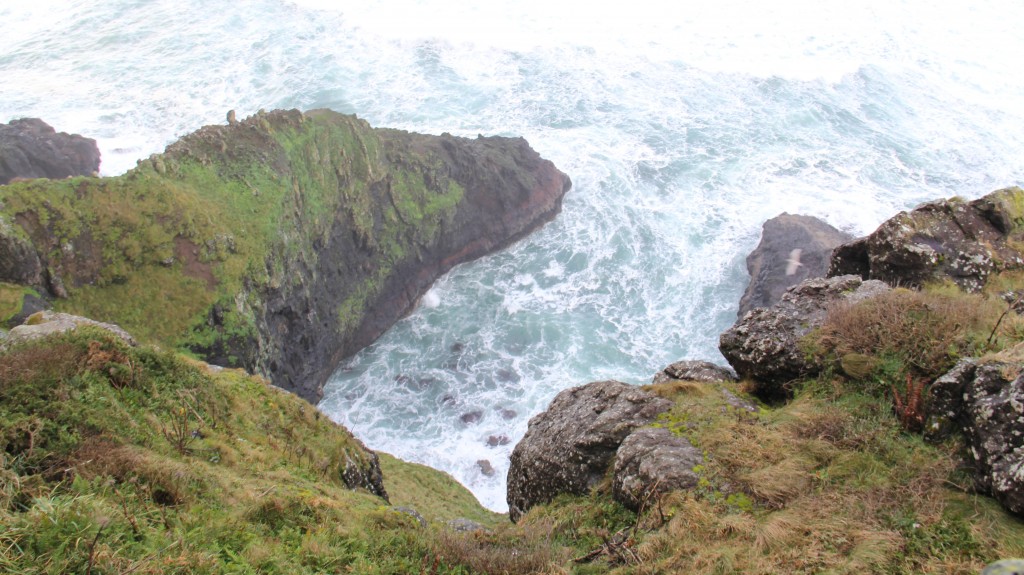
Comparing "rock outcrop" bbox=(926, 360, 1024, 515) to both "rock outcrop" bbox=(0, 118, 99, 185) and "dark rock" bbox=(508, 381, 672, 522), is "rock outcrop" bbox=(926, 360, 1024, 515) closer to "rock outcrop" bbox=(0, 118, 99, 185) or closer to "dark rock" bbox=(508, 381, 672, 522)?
"dark rock" bbox=(508, 381, 672, 522)

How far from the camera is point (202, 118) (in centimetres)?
4503

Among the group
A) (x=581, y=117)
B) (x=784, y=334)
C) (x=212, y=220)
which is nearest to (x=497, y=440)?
(x=212, y=220)

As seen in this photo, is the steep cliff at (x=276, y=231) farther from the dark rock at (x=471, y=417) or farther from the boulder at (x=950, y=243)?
the boulder at (x=950, y=243)

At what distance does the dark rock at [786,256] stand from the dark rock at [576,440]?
2085cm

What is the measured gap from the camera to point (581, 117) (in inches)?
1922

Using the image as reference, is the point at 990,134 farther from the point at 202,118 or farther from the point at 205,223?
the point at 202,118

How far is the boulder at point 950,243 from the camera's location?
43.7 feet

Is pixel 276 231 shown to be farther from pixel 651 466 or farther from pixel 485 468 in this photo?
pixel 651 466

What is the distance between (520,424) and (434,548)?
20.7m

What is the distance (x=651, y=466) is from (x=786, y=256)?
28.0m

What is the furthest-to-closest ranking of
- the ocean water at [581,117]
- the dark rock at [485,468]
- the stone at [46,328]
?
the ocean water at [581,117] → the dark rock at [485,468] → the stone at [46,328]

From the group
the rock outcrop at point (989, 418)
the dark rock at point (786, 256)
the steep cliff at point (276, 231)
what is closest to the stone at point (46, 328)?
the steep cliff at point (276, 231)

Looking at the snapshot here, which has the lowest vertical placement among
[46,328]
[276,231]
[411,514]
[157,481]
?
[276,231]

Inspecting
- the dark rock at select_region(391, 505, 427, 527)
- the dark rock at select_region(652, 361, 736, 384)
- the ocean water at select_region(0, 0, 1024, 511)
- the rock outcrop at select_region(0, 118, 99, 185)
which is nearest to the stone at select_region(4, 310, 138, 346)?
the dark rock at select_region(391, 505, 427, 527)
